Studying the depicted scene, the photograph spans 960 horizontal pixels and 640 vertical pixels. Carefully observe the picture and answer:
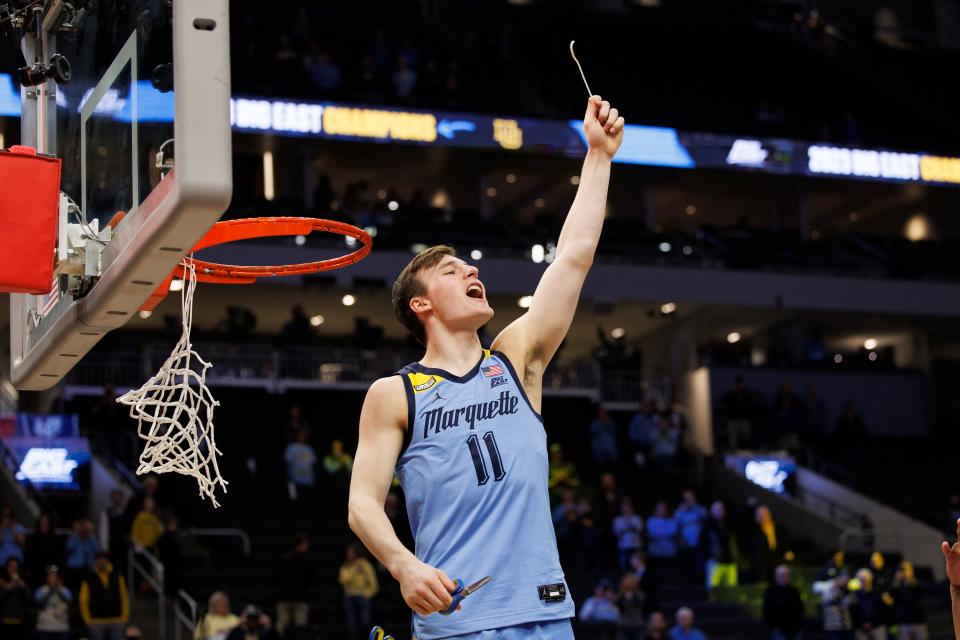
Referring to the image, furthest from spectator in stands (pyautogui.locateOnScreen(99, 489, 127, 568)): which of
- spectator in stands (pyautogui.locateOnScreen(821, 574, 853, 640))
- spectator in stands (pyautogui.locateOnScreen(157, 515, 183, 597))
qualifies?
spectator in stands (pyautogui.locateOnScreen(821, 574, 853, 640))

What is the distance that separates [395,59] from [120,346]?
8.59 metres

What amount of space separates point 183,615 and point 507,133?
51.8 feet

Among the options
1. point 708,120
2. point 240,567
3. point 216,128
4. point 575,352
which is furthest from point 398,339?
point 216,128

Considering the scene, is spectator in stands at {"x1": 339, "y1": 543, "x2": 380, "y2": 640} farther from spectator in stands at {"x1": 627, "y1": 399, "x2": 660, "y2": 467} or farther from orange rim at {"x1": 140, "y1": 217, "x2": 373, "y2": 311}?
orange rim at {"x1": 140, "y1": 217, "x2": 373, "y2": 311}

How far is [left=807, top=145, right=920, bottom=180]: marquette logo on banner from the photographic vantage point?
113 feet

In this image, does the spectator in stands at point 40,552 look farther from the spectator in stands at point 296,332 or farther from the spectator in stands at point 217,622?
the spectator in stands at point 296,332

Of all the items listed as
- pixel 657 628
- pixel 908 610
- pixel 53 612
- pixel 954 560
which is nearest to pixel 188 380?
pixel 954 560

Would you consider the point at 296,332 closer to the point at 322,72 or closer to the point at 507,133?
the point at 322,72

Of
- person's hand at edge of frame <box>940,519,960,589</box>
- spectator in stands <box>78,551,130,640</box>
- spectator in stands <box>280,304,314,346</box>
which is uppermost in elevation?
spectator in stands <box>280,304,314,346</box>

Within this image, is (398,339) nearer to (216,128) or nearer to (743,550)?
(743,550)

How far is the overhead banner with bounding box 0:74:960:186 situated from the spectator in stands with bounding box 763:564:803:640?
14147 mm

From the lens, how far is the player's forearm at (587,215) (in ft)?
17.4

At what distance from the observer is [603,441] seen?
90.3 feet

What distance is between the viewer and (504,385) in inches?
198
